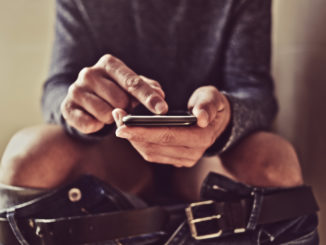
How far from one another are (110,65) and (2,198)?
0.61 ft

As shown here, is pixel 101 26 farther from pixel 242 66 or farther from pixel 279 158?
pixel 279 158

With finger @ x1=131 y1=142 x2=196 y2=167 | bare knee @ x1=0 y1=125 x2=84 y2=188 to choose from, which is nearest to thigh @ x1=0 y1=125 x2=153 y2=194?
bare knee @ x1=0 y1=125 x2=84 y2=188

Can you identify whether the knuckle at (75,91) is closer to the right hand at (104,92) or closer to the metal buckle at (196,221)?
the right hand at (104,92)

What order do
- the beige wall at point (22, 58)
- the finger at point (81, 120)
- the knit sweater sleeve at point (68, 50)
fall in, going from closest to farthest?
1. the finger at point (81, 120)
2. the knit sweater sleeve at point (68, 50)
3. the beige wall at point (22, 58)

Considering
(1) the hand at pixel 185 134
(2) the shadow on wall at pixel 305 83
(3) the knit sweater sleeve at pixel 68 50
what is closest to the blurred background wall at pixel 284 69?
(2) the shadow on wall at pixel 305 83

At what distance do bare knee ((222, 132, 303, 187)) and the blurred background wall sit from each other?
17cm

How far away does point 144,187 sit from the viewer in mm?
630

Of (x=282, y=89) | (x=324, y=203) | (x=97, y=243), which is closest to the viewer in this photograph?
(x=97, y=243)

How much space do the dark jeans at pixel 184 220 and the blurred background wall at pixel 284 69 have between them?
180 millimetres

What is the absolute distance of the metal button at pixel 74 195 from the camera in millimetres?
453

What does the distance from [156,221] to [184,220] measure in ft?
0.10

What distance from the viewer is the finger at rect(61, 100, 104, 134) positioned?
45 cm

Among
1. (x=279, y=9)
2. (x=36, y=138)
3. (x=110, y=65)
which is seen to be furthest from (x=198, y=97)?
(x=279, y=9)

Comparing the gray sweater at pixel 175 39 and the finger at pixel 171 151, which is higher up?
the gray sweater at pixel 175 39
